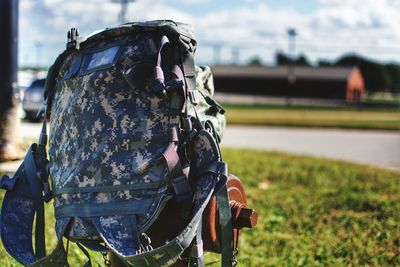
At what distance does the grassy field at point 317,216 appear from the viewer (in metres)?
4.72

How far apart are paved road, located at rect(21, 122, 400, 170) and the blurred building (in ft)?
167

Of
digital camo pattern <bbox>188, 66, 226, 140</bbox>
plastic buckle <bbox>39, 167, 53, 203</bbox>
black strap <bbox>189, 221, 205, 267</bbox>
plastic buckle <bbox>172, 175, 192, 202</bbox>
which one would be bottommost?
black strap <bbox>189, 221, 205, 267</bbox>

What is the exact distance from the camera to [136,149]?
2723mm

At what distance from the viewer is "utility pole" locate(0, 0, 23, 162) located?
7.73 metres

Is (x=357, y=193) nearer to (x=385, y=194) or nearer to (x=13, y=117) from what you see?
(x=385, y=194)

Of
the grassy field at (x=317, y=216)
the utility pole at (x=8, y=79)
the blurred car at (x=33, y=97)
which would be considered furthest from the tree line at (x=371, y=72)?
the utility pole at (x=8, y=79)

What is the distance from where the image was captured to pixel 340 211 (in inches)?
264

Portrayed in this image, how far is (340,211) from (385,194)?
138cm

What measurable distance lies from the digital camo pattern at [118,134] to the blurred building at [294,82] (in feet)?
222

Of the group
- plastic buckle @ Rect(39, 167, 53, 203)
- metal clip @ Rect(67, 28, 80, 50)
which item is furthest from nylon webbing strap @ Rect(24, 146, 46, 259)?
metal clip @ Rect(67, 28, 80, 50)

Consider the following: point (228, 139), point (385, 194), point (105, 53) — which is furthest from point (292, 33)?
point (105, 53)

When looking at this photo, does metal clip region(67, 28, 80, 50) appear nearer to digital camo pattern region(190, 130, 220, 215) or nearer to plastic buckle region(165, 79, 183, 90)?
plastic buckle region(165, 79, 183, 90)

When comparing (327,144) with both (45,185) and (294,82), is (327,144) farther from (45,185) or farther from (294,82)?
(294,82)

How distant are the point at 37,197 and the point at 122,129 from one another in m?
0.67
